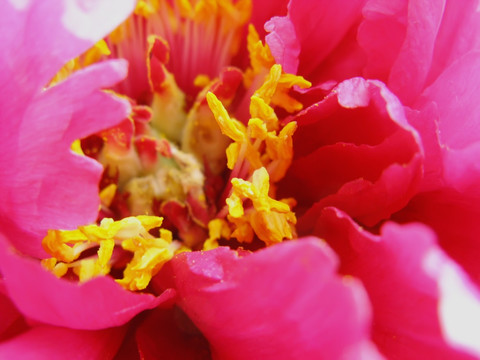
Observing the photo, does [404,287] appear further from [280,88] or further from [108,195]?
[108,195]

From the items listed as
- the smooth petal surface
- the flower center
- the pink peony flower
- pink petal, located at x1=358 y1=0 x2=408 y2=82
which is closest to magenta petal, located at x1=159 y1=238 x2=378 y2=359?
the pink peony flower

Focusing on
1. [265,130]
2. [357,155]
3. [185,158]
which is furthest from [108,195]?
[357,155]

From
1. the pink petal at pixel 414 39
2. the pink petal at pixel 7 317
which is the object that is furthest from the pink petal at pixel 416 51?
the pink petal at pixel 7 317

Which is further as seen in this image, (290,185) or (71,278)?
(290,185)

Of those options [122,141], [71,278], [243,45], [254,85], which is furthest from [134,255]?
[243,45]

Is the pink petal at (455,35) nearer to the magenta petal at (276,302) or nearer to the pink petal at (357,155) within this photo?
the pink petal at (357,155)

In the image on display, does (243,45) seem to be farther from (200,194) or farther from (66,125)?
(66,125)

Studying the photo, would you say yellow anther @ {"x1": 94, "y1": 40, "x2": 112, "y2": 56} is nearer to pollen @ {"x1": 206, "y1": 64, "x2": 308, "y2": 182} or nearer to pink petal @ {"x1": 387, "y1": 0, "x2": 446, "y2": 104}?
pollen @ {"x1": 206, "y1": 64, "x2": 308, "y2": 182}
